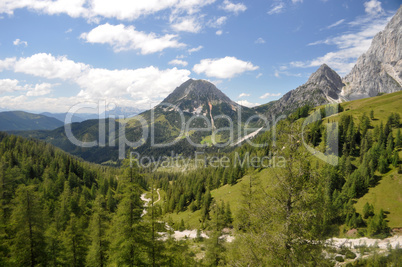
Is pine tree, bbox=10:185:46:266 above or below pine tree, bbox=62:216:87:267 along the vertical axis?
above

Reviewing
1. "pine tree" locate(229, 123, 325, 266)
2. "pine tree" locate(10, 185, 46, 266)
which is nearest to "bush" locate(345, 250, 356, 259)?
"pine tree" locate(229, 123, 325, 266)

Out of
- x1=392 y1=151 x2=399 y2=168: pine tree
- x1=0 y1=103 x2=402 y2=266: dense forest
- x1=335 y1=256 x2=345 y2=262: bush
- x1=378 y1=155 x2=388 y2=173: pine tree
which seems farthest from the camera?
x1=378 y1=155 x2=388 y2=173: pine tree

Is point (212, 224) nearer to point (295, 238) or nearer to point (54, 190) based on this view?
point (295, 238)

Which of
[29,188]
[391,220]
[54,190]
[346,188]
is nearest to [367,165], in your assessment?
[346,188]

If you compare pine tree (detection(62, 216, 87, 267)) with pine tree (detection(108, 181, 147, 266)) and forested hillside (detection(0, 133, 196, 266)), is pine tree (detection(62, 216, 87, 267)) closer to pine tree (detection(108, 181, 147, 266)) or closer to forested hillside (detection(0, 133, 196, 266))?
forested hillside (detection(0, 133, 196, 266))

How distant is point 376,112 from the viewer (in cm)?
11819

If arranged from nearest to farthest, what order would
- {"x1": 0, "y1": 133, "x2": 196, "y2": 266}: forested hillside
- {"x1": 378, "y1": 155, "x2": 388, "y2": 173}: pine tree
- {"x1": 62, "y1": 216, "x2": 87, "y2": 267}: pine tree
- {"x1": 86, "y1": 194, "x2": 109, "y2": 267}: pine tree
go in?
{"x1": 0, "y1": 133, "x2": 196, "y2": 266}: forested hillside
{"x1": 86, "y1": 194, "x2": 109, "y2": 267}: pine tree
{"x1": 62, "y1": 216, "x2": 87, "y2": 267}: pine tree
{"x1": 378, "y1": 155, "x2": 388, "y2": 173}: pine tree

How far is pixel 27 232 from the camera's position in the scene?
2256cm

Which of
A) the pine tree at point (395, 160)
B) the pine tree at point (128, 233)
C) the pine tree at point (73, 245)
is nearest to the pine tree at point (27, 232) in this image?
the pine tree at point (73, 245)

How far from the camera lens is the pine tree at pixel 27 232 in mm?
22203

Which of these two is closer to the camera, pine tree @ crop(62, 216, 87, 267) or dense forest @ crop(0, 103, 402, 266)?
dense forest @ crop(0, 103, 402, 266)

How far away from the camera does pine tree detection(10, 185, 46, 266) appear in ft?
72.8

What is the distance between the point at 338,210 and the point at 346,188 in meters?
9.81

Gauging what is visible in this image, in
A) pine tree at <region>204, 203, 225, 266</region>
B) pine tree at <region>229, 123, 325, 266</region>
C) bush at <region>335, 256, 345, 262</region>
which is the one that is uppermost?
pine tree at <region>229, 123, 325, 266</region>
